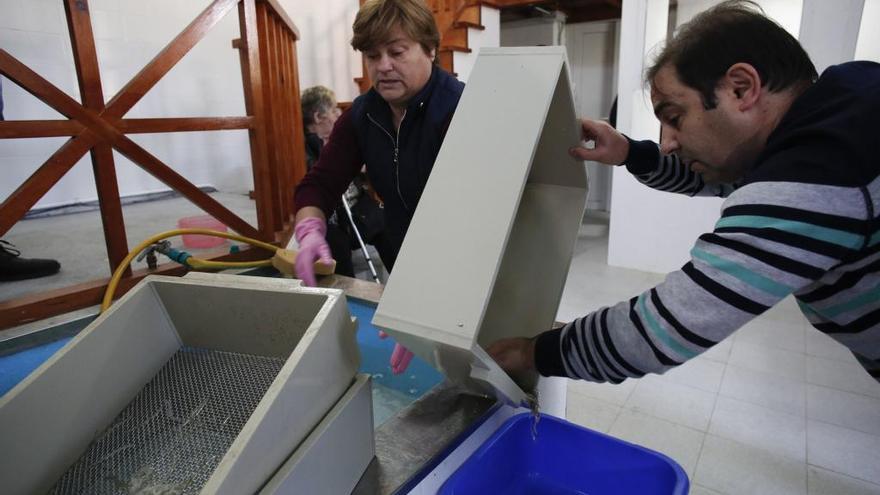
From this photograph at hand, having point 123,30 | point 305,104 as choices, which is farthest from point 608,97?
point 123,30

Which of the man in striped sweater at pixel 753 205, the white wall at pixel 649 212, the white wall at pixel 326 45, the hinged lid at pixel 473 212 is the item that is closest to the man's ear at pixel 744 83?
the man in striped sweater at pixel 753 205

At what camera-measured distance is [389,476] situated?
0.74 meters

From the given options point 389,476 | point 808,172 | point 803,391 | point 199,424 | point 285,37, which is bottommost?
point 803,391

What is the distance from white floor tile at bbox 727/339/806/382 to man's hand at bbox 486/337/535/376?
204 centimetres

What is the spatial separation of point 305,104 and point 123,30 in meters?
1.88

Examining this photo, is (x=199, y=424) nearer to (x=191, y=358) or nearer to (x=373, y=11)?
(x=191, y=358)

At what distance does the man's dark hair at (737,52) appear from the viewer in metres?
0.68

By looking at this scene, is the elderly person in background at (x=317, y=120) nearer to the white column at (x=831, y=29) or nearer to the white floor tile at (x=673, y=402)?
the white floor tile at (x=673, y=402)

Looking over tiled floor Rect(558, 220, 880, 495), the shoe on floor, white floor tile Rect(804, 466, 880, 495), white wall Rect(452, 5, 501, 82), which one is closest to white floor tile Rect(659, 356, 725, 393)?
tiled floor Rect(558, 220, 880, 495)

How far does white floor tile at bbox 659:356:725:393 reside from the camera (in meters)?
2.21

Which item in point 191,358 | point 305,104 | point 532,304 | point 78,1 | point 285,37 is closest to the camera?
point 191,358

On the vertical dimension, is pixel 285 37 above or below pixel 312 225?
above

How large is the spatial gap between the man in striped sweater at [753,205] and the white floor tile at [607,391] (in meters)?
1.35

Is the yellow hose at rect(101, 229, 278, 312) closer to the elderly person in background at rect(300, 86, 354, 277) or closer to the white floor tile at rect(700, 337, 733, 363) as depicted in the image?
the elderly person in background at rect(300, 86, 354, 277)
